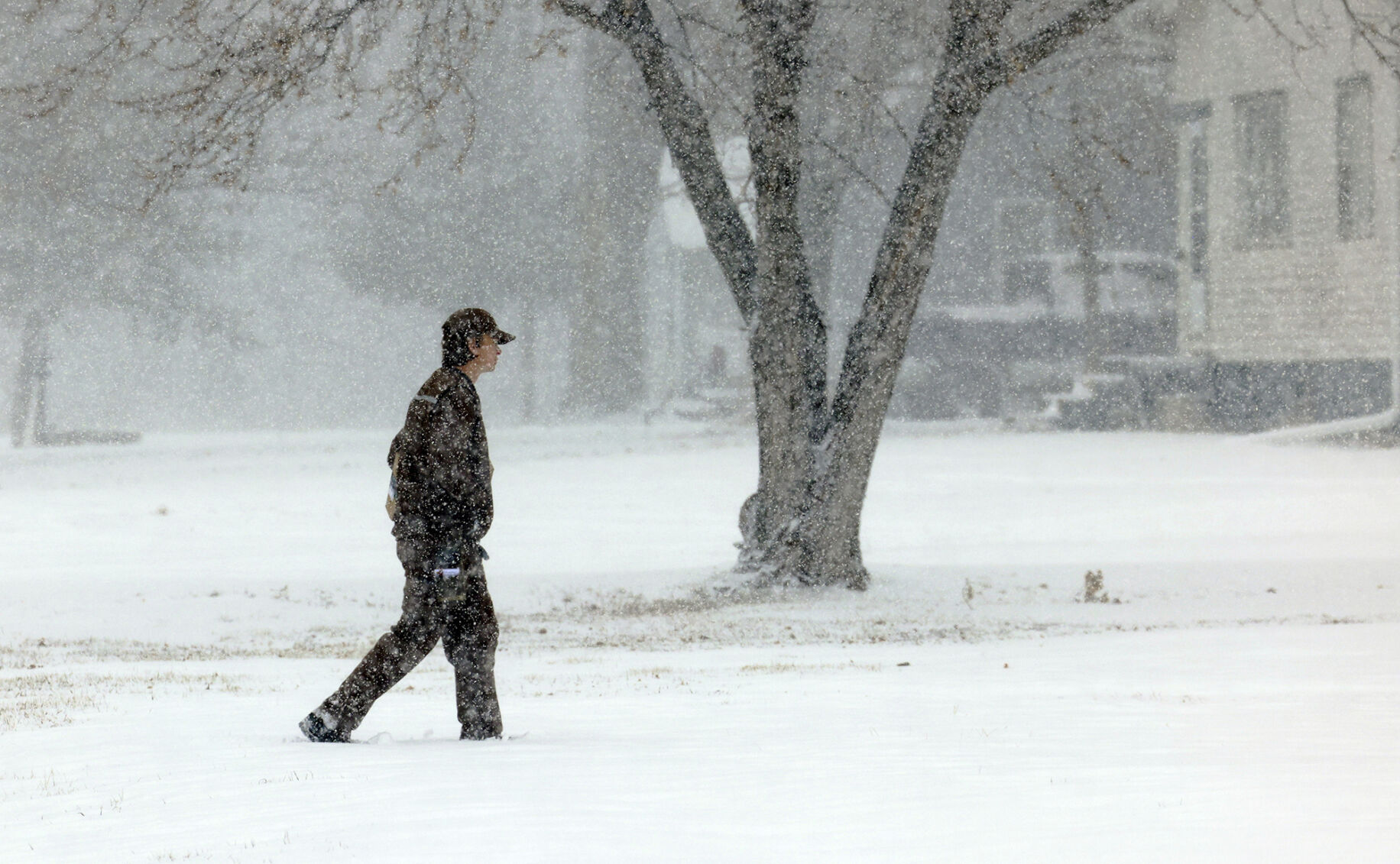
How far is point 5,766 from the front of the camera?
6.33 m

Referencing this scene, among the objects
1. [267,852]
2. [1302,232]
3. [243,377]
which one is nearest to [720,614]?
[267,852]

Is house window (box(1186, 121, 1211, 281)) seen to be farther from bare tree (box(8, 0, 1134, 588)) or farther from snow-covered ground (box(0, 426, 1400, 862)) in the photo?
bare tree (box(8, 0, 1134, 588))

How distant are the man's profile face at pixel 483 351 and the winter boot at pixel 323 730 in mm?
1619

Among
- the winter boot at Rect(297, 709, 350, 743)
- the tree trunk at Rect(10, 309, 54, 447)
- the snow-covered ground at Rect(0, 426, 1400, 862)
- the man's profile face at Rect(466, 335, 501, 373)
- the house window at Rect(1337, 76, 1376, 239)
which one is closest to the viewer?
the snow-covered ground at Rect(0, 426, 1400, 862)

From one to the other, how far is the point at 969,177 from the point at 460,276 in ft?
44.0

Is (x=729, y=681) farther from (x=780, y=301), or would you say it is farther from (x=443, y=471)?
(x=780, y=301)

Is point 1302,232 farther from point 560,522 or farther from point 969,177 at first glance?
point 560,522

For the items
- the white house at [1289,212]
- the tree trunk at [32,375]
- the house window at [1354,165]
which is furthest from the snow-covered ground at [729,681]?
the tree trunk at [32,375]

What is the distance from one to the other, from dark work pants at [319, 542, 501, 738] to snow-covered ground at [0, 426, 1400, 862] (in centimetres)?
19

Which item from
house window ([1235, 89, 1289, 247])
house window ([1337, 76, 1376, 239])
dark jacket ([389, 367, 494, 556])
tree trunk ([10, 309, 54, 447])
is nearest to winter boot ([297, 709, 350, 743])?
dark jacket ([389, 367, 494, 556])

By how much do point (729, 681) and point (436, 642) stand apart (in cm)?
311

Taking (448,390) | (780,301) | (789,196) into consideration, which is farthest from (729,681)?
(789,196)

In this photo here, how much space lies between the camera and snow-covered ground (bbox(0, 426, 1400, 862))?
4.90 m

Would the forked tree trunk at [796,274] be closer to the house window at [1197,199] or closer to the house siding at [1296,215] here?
the house siding at [1296,215]
